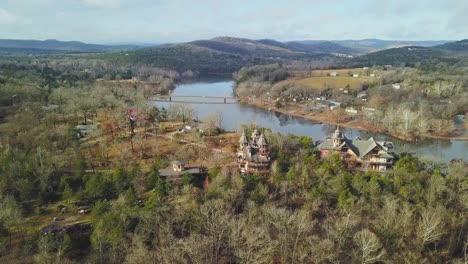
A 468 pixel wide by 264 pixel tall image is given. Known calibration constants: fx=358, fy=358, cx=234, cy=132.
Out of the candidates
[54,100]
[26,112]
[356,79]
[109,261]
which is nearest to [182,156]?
[109,261]

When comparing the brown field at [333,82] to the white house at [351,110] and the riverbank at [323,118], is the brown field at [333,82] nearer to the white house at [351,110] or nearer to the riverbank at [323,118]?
the riverbank at [323,118]

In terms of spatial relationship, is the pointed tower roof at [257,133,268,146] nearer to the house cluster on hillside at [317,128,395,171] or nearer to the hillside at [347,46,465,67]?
A: the house cluster on hillside at [317,128,395,171]

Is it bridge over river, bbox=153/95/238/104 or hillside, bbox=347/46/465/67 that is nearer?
bridge over river, bbox=153/95/238/104

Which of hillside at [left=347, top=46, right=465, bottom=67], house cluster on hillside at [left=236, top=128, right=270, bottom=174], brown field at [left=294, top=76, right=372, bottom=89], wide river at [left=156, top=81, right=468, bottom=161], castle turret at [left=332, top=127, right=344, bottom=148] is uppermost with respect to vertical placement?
hillside at [left=347, top=46, right=465, bottom=67]

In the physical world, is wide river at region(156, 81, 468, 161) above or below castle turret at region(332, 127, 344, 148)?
below

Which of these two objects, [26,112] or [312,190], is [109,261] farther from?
[26,112]

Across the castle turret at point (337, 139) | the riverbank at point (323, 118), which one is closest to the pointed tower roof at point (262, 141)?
the castle turret at point (337, 139)

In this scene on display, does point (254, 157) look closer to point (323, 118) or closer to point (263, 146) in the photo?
point (263, 146)

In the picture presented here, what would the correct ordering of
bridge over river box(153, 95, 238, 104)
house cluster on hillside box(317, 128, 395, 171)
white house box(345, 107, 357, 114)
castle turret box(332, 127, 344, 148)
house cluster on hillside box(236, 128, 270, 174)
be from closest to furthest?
house cluster on hillside box(236, 128, 270, 174), house cluster on hillside box(317, 128, 395, 171), castle turret box(332, 127, 344, 148), white house box(345, 107, 357, 114), bridge over river box(153, 95, 238, 104)

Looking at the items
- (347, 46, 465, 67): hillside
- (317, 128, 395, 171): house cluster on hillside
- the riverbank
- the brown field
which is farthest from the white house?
(347, 46, 465, 67): hillside
